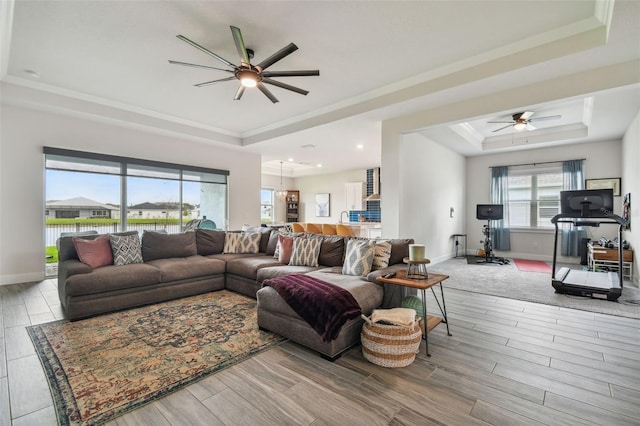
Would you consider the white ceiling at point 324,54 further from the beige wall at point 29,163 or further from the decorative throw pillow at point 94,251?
the decorative throw pillow at point 94,251

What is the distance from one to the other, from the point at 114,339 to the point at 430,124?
189 inches

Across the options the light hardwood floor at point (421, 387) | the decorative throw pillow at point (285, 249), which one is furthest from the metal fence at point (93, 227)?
the decorative throw pillow at point (285, 249)

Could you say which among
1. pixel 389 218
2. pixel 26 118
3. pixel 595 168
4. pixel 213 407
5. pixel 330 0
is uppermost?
pixel 330 0

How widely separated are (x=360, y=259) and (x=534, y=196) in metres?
6.60

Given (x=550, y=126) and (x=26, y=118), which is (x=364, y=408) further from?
(x=550, y=126)

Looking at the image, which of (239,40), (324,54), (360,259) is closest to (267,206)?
(324,54)

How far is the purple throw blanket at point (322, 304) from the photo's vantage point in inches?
91.2

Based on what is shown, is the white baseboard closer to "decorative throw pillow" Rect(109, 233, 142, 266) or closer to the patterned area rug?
"decorative throw pillow" Rect(109, 233, 142, 266)

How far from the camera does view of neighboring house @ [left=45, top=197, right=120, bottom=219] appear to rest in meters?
4.97

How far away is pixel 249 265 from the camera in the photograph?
4.05 meters

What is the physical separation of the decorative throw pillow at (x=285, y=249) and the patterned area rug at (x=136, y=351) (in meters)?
0.83

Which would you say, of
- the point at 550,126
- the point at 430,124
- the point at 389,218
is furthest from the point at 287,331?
the point at 550,126

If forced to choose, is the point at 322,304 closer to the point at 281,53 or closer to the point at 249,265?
the point at 249,265

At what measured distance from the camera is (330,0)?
2545 mm
